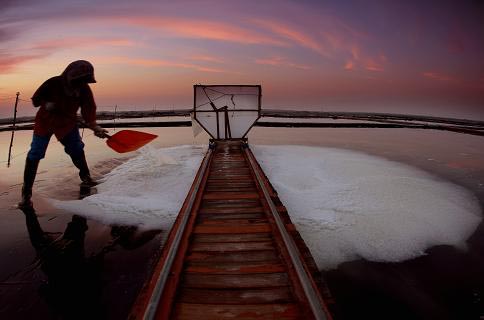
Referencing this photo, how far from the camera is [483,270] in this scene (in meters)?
3.83

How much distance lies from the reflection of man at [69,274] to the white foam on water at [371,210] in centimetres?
303

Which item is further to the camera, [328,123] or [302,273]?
[328,123]

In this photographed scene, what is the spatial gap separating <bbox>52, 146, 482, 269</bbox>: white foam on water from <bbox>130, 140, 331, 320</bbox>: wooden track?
3.20ft

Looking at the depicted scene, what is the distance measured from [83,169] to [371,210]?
734 cm

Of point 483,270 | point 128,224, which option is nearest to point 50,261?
point 128,224

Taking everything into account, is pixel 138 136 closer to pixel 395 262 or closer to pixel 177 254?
pixel 177 254

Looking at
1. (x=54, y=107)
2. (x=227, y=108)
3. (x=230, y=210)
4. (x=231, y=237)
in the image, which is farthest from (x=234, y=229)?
(x=227, y=108)

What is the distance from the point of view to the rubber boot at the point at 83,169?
6888mm

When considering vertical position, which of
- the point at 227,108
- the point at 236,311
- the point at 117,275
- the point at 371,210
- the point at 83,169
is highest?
the point at 227,108

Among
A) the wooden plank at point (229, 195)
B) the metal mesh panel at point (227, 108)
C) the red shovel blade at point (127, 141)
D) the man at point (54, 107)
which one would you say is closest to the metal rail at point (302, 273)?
the wooden plank at point (229, 195)

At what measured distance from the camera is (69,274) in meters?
3.43

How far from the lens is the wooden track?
2.32 metres

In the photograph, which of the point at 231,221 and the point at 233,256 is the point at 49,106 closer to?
the point at 231,221

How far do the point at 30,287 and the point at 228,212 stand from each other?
2766mm
